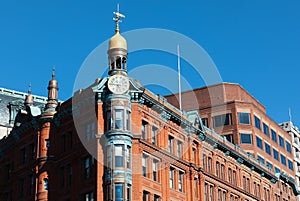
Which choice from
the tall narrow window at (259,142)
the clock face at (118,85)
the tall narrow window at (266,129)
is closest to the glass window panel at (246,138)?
the tall narrow window at (259,142)

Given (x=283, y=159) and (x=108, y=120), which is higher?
(x=283, y=159)

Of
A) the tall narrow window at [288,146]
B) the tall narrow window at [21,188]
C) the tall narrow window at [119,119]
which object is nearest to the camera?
the tall narrow window at [119,119]

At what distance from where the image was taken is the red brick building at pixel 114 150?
64.2m

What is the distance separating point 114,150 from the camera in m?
63.5

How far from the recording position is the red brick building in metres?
64.2

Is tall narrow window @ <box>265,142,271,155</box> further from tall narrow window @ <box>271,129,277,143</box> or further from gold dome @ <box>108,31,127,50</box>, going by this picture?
gold dome @ <box>108,31,127,50</box>

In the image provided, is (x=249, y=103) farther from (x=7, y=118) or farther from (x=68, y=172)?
(x=68, y=172)

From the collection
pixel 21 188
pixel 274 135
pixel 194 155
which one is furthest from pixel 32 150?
pixel 274 135

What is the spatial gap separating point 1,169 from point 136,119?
84.7ft

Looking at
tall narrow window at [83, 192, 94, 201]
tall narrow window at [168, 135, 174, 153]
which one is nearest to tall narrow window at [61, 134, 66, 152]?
tall narrow window at [83, 192, 94, 201]

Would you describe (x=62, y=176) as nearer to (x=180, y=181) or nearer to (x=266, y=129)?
(x=180, y=181)

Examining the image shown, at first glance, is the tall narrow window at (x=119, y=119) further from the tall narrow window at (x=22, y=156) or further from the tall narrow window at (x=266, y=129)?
the tall narrow window at (x=266, y=129)

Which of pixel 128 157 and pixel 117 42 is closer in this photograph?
pixel 128 157

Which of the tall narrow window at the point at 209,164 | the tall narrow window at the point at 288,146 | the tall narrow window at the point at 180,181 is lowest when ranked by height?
the tall narrow window at the point at 180,181
